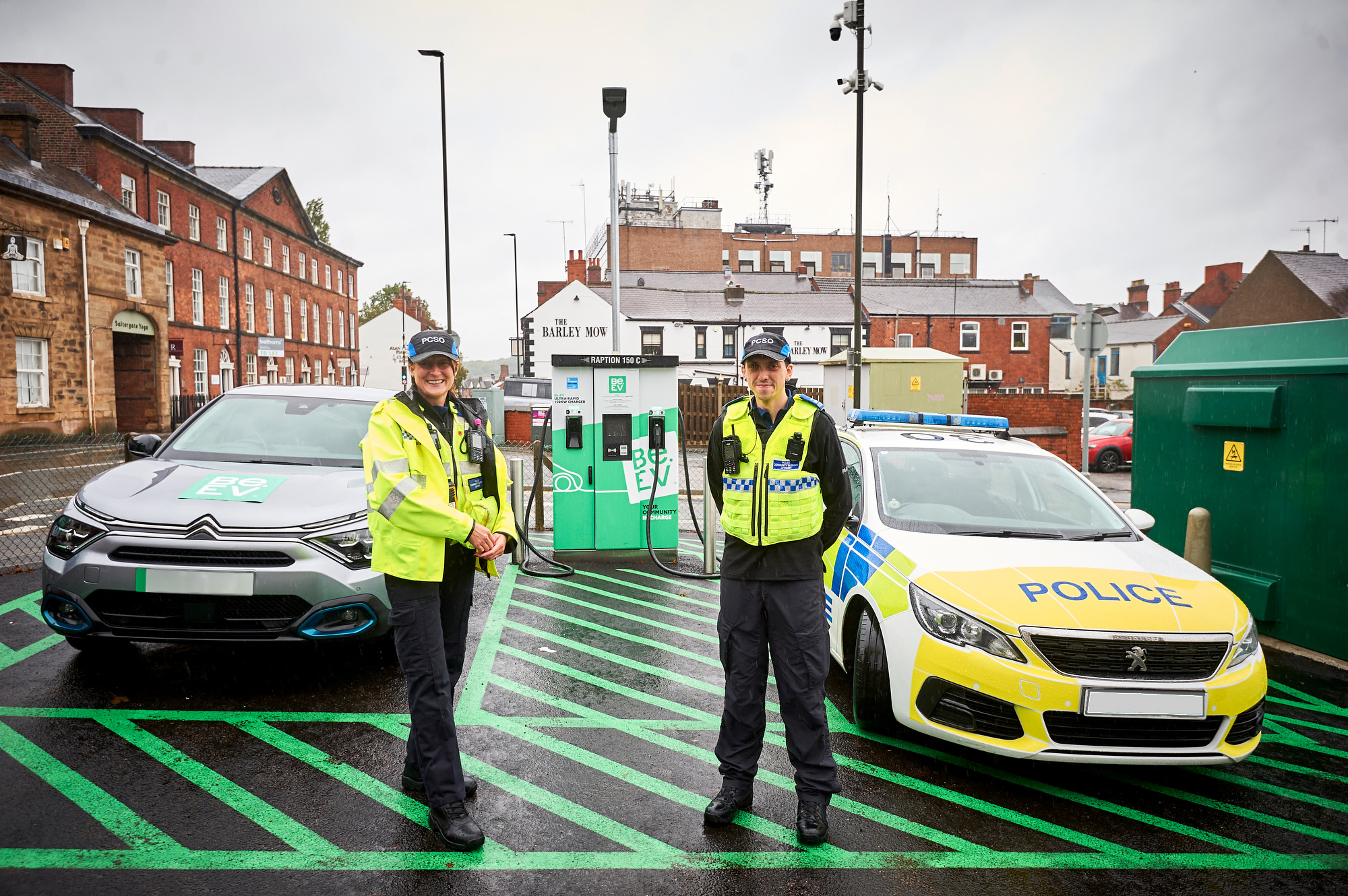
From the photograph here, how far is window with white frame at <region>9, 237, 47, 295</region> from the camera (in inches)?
864

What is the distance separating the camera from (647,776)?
12.3ft

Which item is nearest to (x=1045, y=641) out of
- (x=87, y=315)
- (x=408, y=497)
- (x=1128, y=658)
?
(x=1128, y=658)

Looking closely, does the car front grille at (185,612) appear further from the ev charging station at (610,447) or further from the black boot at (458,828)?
the ev charging station at (610,447)

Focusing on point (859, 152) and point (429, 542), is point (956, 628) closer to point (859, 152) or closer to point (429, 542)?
point (429, 542)

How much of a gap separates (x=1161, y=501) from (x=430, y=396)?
6.21 metres

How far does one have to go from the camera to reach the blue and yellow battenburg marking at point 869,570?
4043 mm

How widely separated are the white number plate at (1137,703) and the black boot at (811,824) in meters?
1.22

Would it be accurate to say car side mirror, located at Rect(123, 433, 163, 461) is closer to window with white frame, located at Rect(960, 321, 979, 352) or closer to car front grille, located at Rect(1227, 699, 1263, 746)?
car front grille, located at Rect(1227, 699, 1263, 746)

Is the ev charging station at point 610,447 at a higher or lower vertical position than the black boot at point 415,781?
higher

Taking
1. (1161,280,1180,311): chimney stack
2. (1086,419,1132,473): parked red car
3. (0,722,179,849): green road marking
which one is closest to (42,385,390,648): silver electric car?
(0,722,179,849): green road marking

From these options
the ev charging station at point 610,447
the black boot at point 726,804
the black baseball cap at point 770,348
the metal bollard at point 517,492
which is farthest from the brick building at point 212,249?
the black boot at point 726,804

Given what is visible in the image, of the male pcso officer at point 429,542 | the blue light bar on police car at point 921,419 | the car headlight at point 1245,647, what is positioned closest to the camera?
the male pcso officer at point 429,542

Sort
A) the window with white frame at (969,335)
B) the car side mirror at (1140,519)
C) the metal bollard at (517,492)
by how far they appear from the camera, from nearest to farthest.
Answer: the car side mirror at (1140,519) < the metal bollard at (517,492) < the window with white frame at (969,335)

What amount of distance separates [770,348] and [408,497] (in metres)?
1.61
